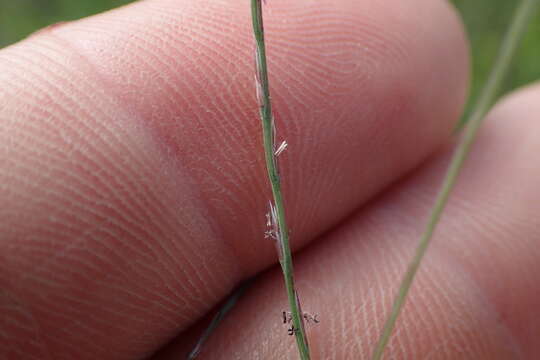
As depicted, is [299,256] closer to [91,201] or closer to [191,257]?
[191,257]

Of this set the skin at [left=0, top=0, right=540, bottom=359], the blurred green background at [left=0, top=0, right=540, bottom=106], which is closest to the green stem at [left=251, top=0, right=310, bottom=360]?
the skin at [left=0, top=0, right=540, bottom=359]

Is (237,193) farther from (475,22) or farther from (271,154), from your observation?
(475,22)

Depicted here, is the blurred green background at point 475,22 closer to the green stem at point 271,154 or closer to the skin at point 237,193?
the skin at point 237,193

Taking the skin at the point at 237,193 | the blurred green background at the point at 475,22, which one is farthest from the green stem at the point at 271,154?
the blurred green background at the point at 475,22

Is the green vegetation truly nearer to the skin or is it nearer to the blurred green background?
the blurred green background

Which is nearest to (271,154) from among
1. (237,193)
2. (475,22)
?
(237,193)

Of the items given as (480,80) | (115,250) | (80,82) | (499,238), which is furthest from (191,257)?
(480,80)

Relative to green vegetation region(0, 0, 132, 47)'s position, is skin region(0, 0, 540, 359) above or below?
below
